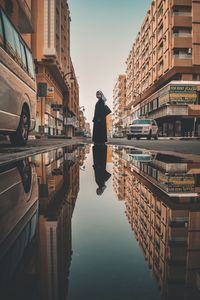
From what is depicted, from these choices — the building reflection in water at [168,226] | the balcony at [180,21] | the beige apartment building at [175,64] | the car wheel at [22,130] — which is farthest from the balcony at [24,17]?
the building reflection in water at [168,226]

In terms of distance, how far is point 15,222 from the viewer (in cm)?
183

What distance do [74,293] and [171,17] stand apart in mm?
45150

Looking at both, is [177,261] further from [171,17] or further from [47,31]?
[171,17]

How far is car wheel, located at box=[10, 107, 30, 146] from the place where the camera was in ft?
26.7

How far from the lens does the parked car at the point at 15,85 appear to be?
620 cm

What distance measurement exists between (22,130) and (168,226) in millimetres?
7188

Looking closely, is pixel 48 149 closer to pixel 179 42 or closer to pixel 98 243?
pixel 98 243

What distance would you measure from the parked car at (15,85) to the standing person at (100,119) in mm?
3721

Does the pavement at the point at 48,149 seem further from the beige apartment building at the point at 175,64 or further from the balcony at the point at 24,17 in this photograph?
the beige apartment building at the point at 175,64

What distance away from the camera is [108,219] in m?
1.98

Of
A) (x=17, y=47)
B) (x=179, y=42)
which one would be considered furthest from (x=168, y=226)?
(x=179, y=42)

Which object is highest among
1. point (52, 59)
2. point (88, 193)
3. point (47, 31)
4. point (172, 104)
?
point (47, 31)

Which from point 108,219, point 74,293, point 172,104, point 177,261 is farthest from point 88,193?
point 172,104

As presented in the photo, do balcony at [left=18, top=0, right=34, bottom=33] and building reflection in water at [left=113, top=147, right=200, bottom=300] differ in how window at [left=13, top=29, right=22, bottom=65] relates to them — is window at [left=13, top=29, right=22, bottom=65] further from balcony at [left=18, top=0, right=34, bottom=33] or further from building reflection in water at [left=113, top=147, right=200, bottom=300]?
balcony at [left=18, top=0, right=34, bottom=33]
